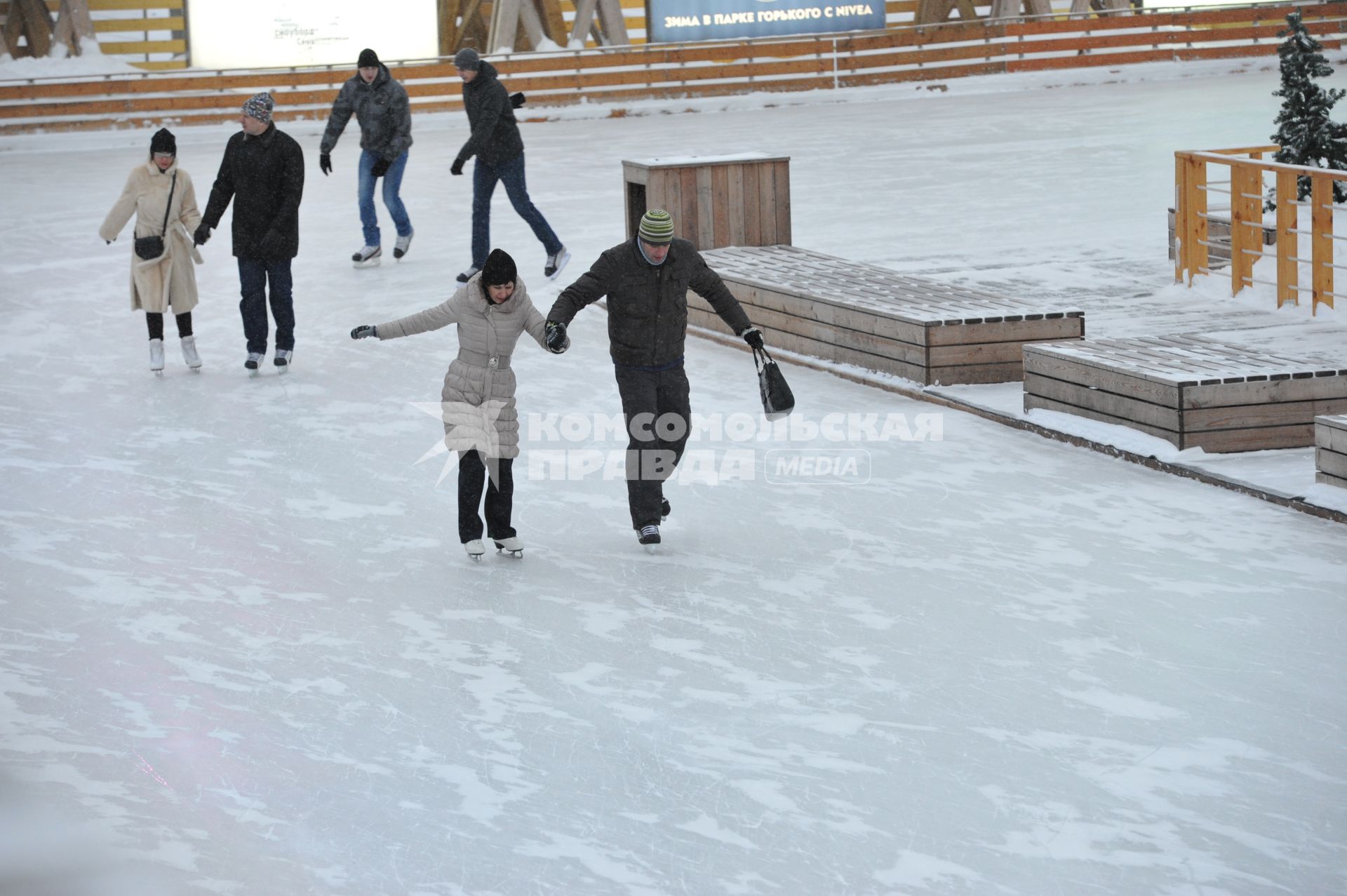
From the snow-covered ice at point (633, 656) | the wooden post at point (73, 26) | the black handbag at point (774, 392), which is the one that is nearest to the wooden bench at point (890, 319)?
the snow-covered ice at point (633, 656)

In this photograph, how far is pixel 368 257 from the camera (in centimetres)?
1191

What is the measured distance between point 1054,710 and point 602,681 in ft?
3.99

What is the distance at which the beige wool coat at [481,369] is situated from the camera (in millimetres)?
5613

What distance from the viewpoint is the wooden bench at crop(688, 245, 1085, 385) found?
7988 mm

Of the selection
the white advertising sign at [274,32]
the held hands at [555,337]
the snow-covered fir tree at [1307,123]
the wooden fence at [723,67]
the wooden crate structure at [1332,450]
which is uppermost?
the white advertising sign at [274,32]

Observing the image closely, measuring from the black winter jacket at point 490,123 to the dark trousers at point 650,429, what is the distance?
5021mm

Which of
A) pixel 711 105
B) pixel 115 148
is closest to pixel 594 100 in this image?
pixel 711 105

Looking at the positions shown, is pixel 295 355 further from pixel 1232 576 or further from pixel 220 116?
pixel 220 116

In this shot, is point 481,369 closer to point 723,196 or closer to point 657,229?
point 657,229

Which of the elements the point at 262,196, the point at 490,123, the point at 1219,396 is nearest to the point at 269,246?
the point at 262,196

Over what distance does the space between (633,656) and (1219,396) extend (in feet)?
9.88

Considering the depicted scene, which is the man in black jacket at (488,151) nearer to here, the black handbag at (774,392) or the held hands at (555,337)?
the black handbag at (774,392)

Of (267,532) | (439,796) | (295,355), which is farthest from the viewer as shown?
(295,355)

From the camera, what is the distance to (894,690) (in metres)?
4.51
